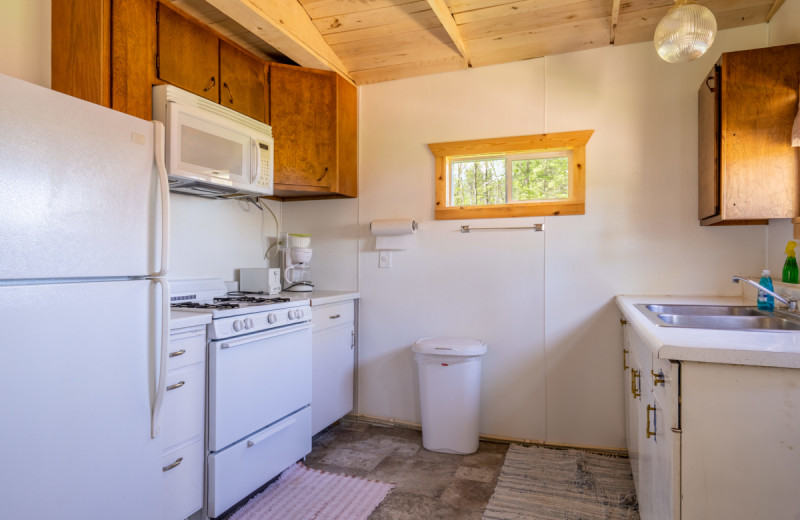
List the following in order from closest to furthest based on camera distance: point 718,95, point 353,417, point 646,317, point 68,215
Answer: point 68,215, point 646,317, point 718,95, point 353,417

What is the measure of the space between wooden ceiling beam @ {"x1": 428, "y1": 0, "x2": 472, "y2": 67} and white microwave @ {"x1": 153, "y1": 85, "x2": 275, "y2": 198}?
1119 millimetres

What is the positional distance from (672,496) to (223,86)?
8.23 feet

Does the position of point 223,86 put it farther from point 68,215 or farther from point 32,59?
point 68,215

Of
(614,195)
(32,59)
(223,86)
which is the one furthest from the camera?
(614,195)

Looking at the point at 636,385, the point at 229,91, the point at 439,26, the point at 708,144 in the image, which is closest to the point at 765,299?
the point at 636,385

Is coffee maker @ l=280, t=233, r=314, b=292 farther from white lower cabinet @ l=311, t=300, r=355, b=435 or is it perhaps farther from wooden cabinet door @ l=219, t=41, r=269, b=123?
wooden cabinet door @ l=219, t=41, r=269, b=123

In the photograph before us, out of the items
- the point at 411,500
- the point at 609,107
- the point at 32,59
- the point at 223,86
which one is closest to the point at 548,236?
the point at 609,107

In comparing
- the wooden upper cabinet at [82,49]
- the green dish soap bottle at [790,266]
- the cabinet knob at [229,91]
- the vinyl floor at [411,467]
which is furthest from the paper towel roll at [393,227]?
the green dish soap bottle at [790,266]

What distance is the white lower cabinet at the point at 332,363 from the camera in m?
2.72

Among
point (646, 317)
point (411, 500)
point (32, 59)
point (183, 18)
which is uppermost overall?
point (183, 18)

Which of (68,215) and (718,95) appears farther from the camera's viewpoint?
(718,95)

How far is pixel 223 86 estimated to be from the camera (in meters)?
2.42

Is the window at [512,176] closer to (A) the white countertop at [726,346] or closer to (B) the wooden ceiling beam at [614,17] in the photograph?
(B) the wooden ceiling beam at [614,17]

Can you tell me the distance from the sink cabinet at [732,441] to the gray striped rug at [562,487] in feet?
3.28
